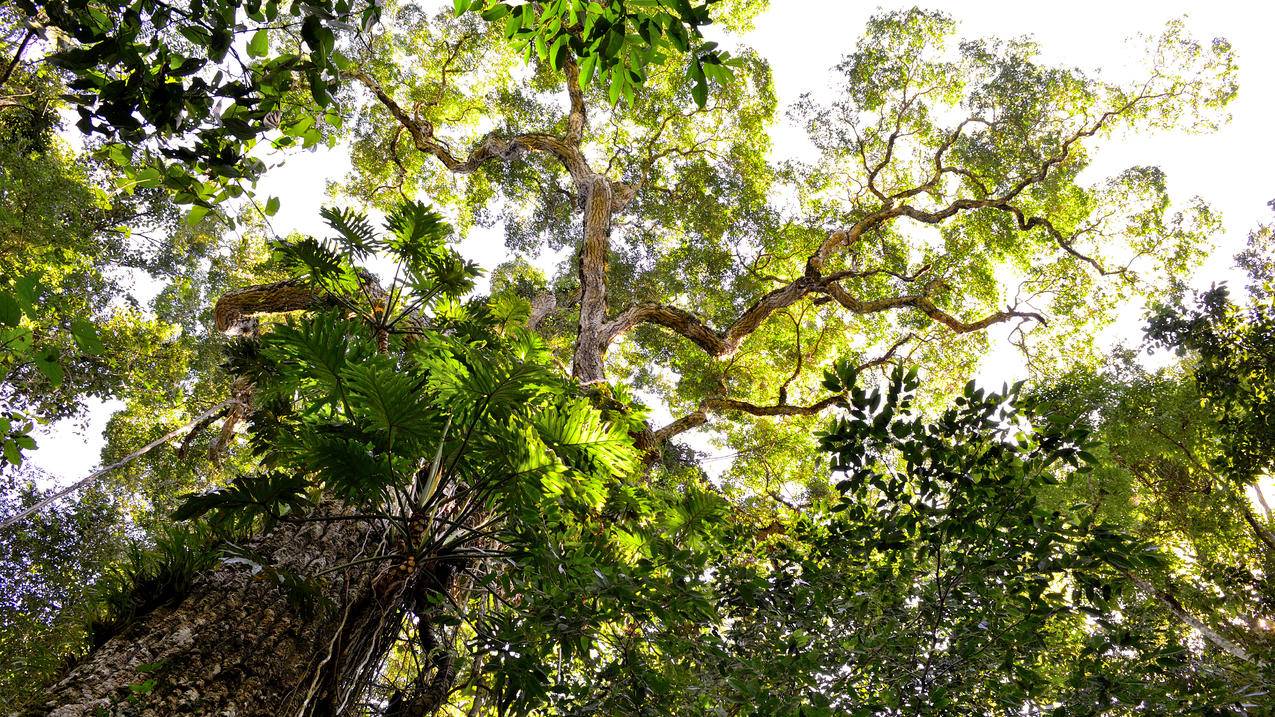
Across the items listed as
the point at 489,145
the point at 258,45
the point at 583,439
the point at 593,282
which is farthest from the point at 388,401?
the point at 489,145

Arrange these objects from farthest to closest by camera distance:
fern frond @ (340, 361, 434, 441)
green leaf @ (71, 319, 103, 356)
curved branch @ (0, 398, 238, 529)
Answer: curved branch @ (0, 398, 238, 529)
fern frond @ (340, 361, 434, 441)
green leaf @ (71, 319, 103, 356)

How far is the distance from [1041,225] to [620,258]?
270 inches

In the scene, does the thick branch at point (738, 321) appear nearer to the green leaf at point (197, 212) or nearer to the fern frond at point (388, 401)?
the fern frond at point (388, 401)

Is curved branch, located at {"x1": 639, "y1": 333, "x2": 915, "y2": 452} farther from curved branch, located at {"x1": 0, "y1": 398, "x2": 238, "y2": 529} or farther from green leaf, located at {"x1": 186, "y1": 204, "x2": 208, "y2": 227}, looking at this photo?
curved branch, located at {"x1": 0, "y1": 398, "x2": 238, "y2": 529}

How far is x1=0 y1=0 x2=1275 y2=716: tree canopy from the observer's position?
1.92m

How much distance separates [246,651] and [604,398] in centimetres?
234

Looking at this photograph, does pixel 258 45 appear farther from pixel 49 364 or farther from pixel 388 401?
pixel 388 401

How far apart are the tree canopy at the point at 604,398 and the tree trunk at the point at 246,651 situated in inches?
0.6

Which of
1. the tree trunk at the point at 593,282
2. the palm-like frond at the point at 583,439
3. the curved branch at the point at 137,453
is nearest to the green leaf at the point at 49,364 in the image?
the palm-like frond at the point at 583,439

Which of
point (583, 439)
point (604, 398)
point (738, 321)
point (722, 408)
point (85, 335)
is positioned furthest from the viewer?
point (722, 408)

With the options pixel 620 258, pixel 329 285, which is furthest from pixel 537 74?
pixel 329 285

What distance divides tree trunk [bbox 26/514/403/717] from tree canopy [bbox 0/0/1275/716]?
14mm

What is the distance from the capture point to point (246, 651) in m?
2.22

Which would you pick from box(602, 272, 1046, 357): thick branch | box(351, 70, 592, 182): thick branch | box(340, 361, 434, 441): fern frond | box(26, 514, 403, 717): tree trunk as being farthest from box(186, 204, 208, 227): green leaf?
box(351, 70, 592, 182): thick branch
